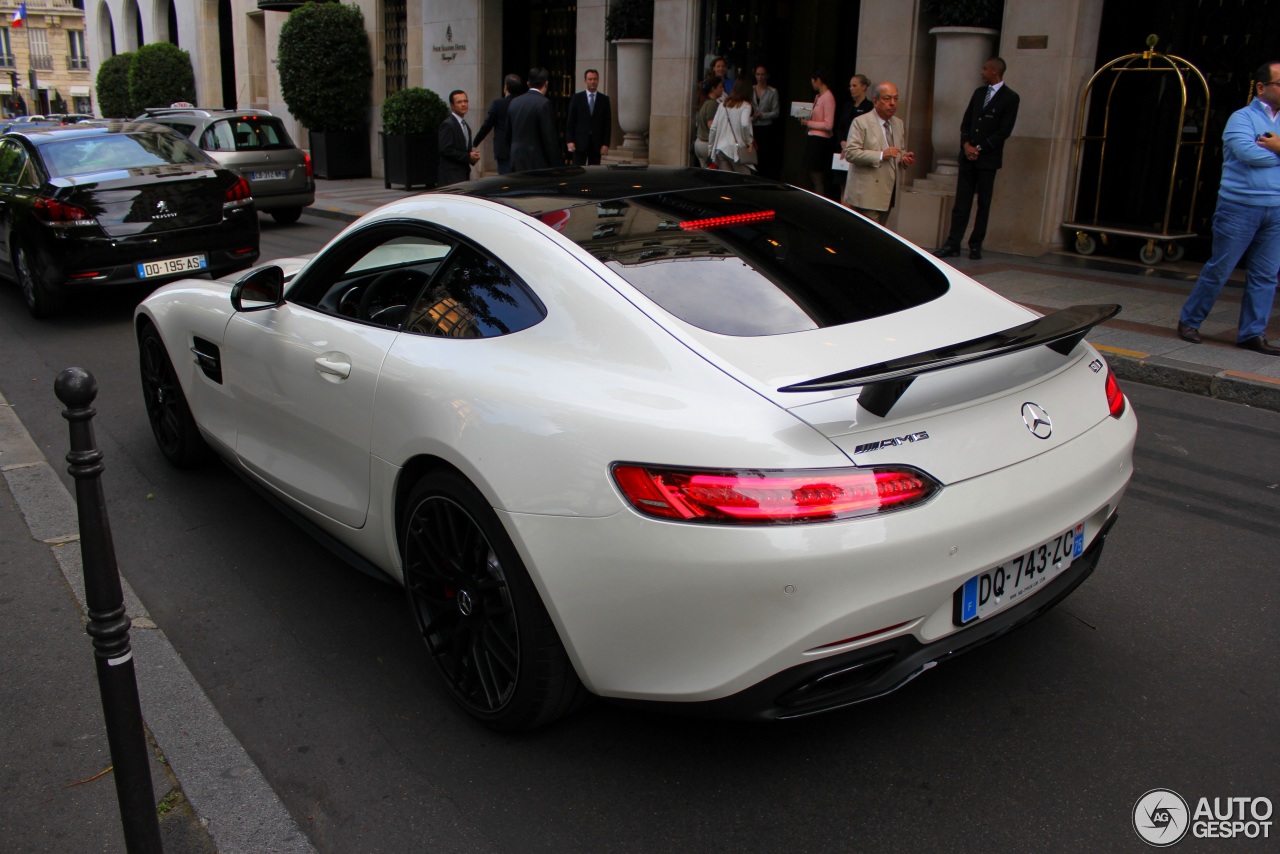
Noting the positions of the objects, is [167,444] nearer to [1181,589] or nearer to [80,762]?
[80,762]

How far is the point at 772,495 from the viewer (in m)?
2.42

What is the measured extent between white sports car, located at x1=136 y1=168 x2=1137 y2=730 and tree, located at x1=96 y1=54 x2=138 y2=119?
3445cm

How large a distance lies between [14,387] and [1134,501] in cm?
675

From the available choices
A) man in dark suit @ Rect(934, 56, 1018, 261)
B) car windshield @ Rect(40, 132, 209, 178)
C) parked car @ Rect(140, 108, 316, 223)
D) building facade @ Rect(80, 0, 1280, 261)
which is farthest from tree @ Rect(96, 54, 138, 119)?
man in dark suit @ Rect(934, 56, 1018, 261)

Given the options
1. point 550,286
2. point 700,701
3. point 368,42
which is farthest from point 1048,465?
point 368,42

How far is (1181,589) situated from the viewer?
4.00 metres

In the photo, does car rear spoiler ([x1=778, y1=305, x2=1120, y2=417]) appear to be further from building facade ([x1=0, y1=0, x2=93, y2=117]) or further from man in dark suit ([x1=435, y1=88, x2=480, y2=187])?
building facade ([x1=0, y1=0, x2=93, y2=117])

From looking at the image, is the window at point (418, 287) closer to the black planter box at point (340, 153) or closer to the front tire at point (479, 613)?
the front tire at point (479, 613)

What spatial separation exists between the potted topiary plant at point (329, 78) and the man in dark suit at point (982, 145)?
15.0 metres

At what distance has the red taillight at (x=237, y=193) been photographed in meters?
9.91

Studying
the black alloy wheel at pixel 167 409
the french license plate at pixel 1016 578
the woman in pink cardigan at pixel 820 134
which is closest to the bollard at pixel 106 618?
the french license plate at pixel 1016 578

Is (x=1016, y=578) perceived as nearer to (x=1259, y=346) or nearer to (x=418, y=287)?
(x=418, y=287)

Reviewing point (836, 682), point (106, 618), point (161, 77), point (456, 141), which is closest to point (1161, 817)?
point (836, 682)

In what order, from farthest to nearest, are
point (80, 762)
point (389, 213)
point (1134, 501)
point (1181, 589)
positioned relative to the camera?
point (1134, 501) → point (1181, 589) → point (389, 213) → point (80, 762)
